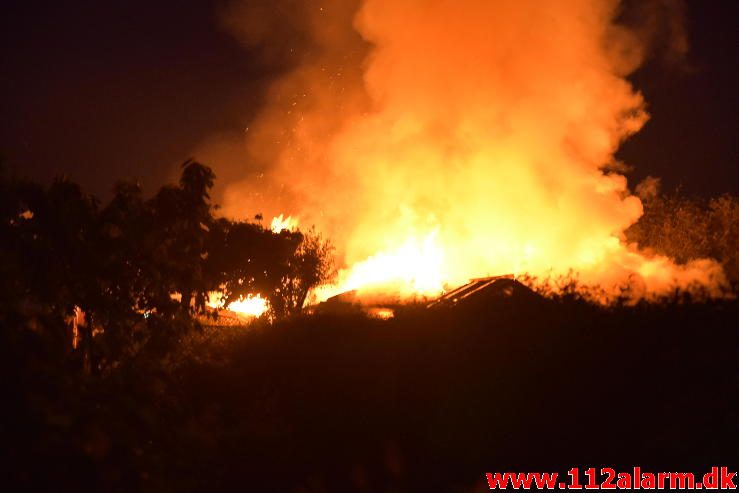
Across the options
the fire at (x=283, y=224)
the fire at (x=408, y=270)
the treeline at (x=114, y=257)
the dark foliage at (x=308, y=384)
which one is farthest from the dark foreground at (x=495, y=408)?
the fire at (x=283, y=224)

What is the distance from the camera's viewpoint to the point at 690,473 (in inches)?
249

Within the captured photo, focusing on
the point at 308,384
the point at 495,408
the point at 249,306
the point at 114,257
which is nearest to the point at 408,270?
the point at 308,384

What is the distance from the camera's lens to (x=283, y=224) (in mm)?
36125

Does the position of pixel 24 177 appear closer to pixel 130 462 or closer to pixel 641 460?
pixel 130 462

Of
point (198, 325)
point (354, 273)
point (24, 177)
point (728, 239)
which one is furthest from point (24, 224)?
point (728, 239)

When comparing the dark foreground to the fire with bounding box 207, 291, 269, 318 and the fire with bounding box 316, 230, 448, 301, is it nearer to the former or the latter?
the fire with bounding box 316, 230, 448, 301

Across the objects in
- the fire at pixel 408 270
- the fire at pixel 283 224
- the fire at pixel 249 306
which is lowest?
the fire at pixel 408 270

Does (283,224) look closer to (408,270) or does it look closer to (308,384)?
(408,270)

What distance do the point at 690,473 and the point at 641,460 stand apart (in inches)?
20.7

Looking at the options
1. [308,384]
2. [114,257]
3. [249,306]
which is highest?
[249,306]

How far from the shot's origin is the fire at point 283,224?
34513 mm

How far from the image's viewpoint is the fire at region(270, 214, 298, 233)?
3451 cm

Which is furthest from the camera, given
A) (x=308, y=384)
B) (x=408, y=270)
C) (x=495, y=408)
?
(x=408, y=270)

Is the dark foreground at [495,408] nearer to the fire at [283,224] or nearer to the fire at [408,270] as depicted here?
the fire at [408,270]
